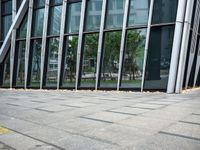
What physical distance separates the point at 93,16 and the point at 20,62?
8.90 metres

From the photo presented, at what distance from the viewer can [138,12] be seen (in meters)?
16.0

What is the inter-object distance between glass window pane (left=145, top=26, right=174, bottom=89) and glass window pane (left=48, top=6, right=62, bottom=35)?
26.4 feet

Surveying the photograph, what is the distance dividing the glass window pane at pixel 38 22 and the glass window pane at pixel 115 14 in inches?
267

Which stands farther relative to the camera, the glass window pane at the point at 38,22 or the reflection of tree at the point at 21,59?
the reflection of tree at the point at 21,59

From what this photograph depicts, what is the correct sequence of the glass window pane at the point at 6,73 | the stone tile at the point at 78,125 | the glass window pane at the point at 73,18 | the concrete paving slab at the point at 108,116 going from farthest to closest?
the glass window pane at the point at 6,73 < the glass window pane at the point at 73,18 < the concrete paving slab at the point at 108,116 < the stone tile at the point at 78,125

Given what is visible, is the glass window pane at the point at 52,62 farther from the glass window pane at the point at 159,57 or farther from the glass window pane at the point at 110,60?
the glass window pane at the point at 159,57

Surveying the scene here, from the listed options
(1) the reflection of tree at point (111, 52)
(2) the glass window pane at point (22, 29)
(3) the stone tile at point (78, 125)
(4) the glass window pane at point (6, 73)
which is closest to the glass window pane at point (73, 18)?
(1) the reflection of tree at point (111, 52)

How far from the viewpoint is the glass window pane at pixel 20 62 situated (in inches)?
911

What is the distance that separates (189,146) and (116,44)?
12831mm

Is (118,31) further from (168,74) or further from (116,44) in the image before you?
(168,74)

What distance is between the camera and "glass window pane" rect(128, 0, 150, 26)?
15.7 metres

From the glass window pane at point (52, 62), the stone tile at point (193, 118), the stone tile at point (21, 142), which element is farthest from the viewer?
the glass window pane at point (52, 62)

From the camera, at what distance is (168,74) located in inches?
562

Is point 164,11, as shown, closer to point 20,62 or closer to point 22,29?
point 22,29
